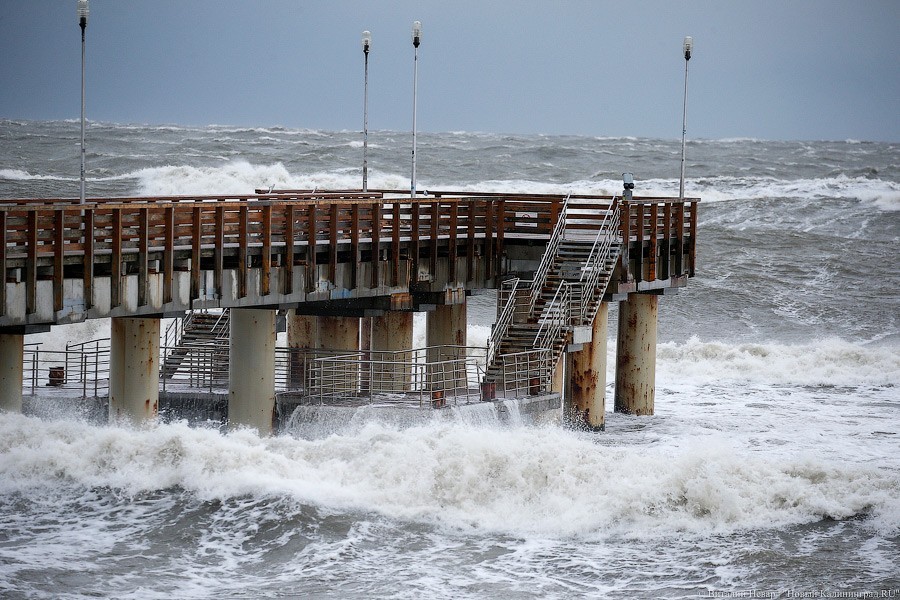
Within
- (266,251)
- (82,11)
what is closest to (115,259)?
(266,251)

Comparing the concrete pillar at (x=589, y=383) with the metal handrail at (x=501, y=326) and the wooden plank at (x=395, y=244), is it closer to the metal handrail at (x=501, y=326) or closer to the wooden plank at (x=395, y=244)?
the metal handrail at (x=501, y=326)

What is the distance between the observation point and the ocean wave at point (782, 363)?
43.8 m

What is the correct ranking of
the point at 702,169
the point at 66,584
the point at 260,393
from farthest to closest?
1. the point at 702,169
2. the point at 260,393
3. the point at 66,584

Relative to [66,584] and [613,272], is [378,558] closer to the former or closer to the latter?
[66,584]

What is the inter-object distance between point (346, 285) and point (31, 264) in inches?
306

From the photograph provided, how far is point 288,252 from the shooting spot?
27719mm

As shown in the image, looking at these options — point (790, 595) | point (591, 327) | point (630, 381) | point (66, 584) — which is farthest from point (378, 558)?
point (630, 381)

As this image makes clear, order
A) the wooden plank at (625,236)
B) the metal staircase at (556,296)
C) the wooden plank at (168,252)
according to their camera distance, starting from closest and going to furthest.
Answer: the wooden plank at (168,252)
the metal staircase at (556,296)
the wooden plank at (625,236)

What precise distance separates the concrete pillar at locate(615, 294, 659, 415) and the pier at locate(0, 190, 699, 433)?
0.13ft

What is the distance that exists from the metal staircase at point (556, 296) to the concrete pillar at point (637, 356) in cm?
256

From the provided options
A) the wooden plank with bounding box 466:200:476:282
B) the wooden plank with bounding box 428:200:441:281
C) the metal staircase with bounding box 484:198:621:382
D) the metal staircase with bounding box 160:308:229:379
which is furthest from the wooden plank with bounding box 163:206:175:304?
the wooden plank with bounding box 466:200:476:282

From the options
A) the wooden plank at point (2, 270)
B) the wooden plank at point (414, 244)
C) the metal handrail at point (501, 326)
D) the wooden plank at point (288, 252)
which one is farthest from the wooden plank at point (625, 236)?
the wooden plank at point (2, 270)

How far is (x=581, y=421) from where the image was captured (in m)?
32.1

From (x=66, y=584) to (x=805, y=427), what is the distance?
19010 mm
